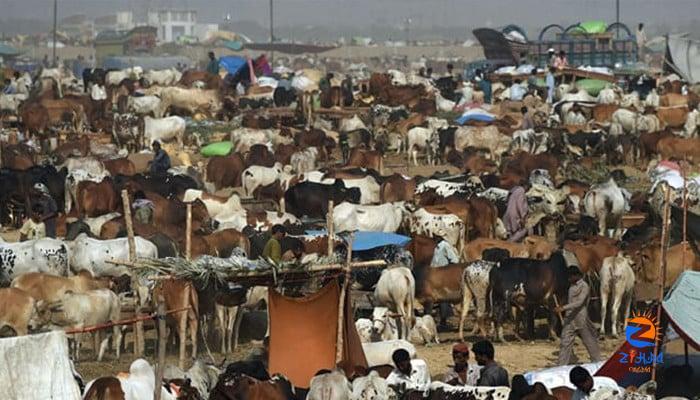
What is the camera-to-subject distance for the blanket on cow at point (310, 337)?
1212 cm

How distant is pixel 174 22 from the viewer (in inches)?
5974

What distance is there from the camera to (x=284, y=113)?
36344 millimetres

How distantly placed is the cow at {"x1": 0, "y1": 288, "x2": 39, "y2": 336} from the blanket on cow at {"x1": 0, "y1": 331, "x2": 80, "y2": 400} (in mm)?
3124

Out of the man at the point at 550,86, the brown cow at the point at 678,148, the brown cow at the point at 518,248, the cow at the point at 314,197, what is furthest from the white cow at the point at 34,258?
the man at the point at 550,86

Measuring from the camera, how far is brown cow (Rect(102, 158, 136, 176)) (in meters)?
24.8

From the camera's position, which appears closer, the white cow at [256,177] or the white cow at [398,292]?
the white cow at [398,292]

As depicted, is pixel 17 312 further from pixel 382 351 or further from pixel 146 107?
pixel 146 107

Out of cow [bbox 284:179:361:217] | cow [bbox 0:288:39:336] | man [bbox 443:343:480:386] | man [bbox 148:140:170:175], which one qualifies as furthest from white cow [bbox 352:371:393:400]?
man [bbox 148:140:170:175]

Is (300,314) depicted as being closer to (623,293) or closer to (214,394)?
(214,394)

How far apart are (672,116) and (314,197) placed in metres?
15.5

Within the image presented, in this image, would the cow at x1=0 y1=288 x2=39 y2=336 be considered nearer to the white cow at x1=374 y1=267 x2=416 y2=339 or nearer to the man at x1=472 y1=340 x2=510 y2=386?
the white cow at x1=374 y1=267 x2=416 y2=339

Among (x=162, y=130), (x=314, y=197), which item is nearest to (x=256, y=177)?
(x=314, y=197)

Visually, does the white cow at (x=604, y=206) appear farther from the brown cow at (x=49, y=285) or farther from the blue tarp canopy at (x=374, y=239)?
the brown cow at (x=49, y=285)

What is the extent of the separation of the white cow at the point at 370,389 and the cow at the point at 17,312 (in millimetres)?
4228
